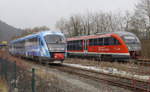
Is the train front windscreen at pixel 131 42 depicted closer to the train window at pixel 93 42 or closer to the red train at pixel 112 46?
the red train at pixel 112 46

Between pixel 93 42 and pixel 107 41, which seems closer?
pixel 107 41

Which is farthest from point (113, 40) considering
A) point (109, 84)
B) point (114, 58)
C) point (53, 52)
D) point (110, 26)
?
point (110, 26)

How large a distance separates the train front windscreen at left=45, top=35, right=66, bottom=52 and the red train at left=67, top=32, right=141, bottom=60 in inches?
198

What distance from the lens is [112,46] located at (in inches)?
783

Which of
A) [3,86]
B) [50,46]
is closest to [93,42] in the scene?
[50,46]

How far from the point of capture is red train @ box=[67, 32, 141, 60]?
18.8 m

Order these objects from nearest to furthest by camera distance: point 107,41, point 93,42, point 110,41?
point 110,41, point 107,41, point 93,42

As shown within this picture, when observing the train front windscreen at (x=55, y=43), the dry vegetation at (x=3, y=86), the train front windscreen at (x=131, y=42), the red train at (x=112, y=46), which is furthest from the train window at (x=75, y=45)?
the dry vegetation at (x=3, y=86)

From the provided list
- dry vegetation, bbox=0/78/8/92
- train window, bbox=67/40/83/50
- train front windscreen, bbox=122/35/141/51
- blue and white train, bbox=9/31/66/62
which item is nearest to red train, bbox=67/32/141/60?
train front windscreen, bbox=122/35/141/51

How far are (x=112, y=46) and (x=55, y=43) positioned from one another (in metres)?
6.00

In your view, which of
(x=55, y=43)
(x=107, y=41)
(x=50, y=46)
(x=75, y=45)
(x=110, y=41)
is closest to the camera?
(x=50, y=46)

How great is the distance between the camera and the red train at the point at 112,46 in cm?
1885

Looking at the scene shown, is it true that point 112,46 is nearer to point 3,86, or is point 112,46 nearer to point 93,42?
point 93,42

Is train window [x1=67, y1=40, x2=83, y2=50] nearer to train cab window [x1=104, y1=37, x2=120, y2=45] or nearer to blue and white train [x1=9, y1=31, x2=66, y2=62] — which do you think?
train cab window [x1=104, y1=37, x2=120, y2=45]
